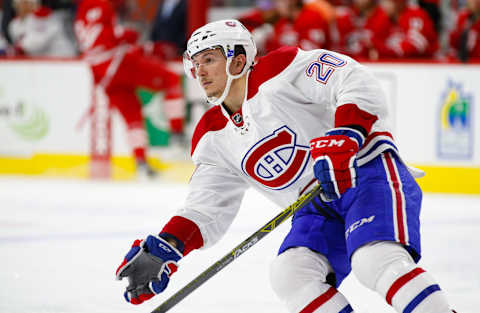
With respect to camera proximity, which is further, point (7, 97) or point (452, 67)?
point (7, 97)

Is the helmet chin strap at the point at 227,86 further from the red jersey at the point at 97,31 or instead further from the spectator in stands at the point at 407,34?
the red jersey at the point at 97,31

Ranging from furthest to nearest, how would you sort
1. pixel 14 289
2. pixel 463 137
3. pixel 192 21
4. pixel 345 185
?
pixel 192 21, pixel 463 137, pixel 14 289, pixel 345 185

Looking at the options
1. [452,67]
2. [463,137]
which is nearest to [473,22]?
[452,67]

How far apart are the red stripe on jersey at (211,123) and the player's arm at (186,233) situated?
0.09 metres

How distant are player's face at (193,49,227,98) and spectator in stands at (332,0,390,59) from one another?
4275mm

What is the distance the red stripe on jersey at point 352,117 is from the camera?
208cm

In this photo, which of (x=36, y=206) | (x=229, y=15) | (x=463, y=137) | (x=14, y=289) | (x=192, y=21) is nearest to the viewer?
(x=14, y=289)

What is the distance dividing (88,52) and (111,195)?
1467 millimetres

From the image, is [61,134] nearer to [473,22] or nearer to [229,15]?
[229,15]

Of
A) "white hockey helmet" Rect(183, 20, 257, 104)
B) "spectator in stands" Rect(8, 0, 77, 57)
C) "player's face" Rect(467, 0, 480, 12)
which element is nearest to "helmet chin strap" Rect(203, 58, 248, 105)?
"white hockey helmet" Rect(183, 20, 257, 104)

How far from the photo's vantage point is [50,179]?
22.3 feet

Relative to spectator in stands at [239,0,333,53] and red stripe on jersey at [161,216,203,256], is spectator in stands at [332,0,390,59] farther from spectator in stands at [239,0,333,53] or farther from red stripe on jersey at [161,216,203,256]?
red stripe on jersey at [161,216,203,256]

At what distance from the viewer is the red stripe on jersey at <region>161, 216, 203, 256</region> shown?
2.31 metres

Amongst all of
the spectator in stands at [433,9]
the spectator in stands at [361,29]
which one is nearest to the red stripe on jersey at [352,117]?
the spectator in stands at [361,29]
